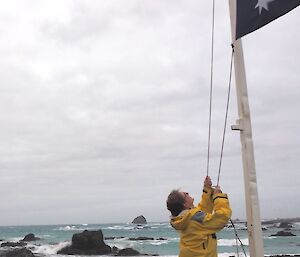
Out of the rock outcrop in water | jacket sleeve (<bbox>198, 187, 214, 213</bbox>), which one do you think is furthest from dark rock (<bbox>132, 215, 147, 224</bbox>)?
jacket sleeve (<bbox>198, 187, 214, 213</bbox>)

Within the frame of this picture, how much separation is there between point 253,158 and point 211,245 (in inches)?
30.9

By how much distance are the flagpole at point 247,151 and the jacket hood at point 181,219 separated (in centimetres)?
54

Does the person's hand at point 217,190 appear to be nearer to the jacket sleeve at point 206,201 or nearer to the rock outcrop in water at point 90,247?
the jacket sleeve at point 206,201

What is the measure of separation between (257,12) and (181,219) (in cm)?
178

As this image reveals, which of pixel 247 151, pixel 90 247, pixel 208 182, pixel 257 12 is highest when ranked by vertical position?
pixel 257 12

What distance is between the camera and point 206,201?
439cm

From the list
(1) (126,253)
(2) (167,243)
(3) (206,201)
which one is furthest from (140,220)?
(3) (206,201)

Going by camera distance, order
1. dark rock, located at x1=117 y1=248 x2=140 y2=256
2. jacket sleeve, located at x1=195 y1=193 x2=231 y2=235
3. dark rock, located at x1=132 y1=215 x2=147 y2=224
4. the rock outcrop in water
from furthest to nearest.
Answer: dark rock, located at x1=132 y1=215 x2=147 y2=224, the rock outcrop in water, dark rock, located at x1=117 y1=248 x2=140 y2=256, jacket sleeve, located at x1=195 y1=193 x2=231 y2=235

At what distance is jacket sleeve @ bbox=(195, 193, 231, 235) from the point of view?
13.0 ft

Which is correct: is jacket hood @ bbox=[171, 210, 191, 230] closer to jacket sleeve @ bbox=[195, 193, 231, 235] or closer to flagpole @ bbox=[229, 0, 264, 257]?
jacket sleeve @ bbox=[195, 193, 231, 235]

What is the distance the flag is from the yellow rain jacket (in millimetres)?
1392

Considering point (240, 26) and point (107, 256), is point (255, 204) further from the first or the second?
point (107, 256)

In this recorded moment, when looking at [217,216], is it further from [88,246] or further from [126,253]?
[88,246]

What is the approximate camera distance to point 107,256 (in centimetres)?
3422
